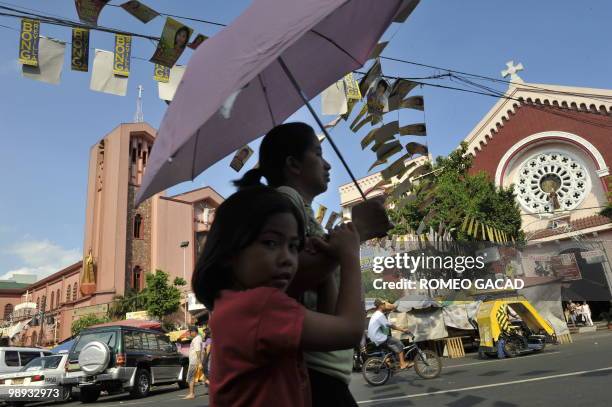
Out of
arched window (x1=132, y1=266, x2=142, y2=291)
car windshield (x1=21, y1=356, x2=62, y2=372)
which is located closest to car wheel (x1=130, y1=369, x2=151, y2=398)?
car windshield (x1=21, y1=356, x2=62, y2=372)

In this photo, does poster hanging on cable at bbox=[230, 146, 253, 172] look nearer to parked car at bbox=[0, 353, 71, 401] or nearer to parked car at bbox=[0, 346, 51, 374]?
parked car at bbox=[0, 353, 71, 401]

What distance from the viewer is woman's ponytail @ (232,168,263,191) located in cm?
175

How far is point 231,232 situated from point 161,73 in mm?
3991

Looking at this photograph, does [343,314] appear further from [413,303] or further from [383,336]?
[413,303]

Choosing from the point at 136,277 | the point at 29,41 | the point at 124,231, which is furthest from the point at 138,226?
the point at 29,41

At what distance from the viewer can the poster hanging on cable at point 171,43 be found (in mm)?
4250

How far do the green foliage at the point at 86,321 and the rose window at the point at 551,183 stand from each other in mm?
27807

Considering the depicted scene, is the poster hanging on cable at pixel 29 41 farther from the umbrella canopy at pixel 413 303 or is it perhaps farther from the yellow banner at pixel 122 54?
the umbrella canopy at pixel 413 303

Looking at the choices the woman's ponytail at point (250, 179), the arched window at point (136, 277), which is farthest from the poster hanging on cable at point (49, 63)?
the arched window at point (136, 277)

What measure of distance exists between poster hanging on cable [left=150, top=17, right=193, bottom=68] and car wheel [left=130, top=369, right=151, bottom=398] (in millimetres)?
8374

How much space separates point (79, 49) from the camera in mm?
4758

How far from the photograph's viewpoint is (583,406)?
15.6 ft

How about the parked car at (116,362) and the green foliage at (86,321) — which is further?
the green foliage at (86,321)

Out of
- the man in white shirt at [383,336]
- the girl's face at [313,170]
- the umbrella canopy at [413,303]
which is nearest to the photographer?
the girl's face at [313,170]
